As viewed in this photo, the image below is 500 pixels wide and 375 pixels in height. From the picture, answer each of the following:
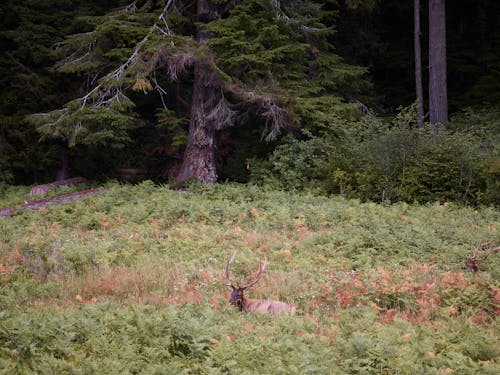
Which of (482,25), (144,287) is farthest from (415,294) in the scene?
(482,25)

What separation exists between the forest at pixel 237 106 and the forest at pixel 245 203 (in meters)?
0.09

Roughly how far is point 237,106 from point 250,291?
12204mm

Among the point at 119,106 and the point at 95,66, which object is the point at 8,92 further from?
the point at 119,106

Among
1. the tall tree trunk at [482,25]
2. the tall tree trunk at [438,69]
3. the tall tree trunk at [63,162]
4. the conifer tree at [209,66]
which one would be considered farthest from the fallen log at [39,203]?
the tall tree trunk at [482,25]

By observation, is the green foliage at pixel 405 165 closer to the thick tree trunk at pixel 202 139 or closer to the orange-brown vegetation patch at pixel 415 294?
the thick tree trunk at pixel 202 139

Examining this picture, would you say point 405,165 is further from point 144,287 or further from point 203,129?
point 144,287

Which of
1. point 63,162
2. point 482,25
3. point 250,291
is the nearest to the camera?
point 250,291

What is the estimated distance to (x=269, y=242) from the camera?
10367mm

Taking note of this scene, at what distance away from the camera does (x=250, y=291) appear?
8.12m

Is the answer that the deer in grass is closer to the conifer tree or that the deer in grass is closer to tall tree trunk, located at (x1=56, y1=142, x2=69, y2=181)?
the conifer tree

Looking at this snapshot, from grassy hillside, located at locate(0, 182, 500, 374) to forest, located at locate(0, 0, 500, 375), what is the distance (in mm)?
36

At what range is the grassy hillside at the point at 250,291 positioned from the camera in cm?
545

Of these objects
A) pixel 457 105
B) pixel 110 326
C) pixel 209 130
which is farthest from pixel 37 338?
pixel 457 105

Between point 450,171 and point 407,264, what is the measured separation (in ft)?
21.6
